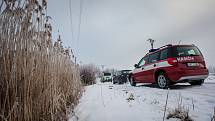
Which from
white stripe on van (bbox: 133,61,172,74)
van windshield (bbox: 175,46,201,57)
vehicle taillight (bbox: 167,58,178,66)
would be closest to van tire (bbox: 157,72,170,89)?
white stripe on van (bbox: 133,61,172,74)

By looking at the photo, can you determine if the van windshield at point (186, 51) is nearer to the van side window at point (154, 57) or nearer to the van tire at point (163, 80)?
the van tire at point (163, 80)

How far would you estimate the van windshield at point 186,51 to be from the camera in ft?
23.8

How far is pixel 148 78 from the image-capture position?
29.9 feet

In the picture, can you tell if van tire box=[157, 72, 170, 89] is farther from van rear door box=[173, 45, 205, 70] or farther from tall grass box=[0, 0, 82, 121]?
tall grass box=[0, 0, 82, 121]

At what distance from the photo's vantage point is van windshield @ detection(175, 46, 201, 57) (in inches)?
285

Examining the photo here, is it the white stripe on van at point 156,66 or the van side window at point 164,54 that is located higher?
the van side window at point 164,54

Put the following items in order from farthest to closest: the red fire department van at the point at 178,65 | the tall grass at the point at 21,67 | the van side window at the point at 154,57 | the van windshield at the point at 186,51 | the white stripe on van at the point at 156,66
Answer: the van side window at the point at 154,57
the white stripe on van at the point at 156,66
the van windshield at the point at 186,51
the red fire department van at the point at 178,65
the tall grass at the point at 21,67

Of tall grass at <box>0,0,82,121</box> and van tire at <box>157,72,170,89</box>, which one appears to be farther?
van tire at <box>157,72,170,89</box>

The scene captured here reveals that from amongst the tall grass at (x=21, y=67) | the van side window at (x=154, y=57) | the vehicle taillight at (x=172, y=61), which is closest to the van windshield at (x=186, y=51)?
the vehicle taillight at (x=172, y=61)

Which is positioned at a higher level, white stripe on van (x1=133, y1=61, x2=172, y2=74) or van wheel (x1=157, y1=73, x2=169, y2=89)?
white stripe on van (x1=133, y1=61, x2=172, y2=74)

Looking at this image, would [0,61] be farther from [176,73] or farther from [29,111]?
[176,73]

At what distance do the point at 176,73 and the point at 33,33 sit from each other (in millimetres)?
5560

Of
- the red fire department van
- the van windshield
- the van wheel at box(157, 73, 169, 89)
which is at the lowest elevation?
the van wheel at box(157, 73, 169, 89)

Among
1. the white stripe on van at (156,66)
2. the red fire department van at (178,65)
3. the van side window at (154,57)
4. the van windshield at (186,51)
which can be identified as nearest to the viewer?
the red fire department van at (178,65)
